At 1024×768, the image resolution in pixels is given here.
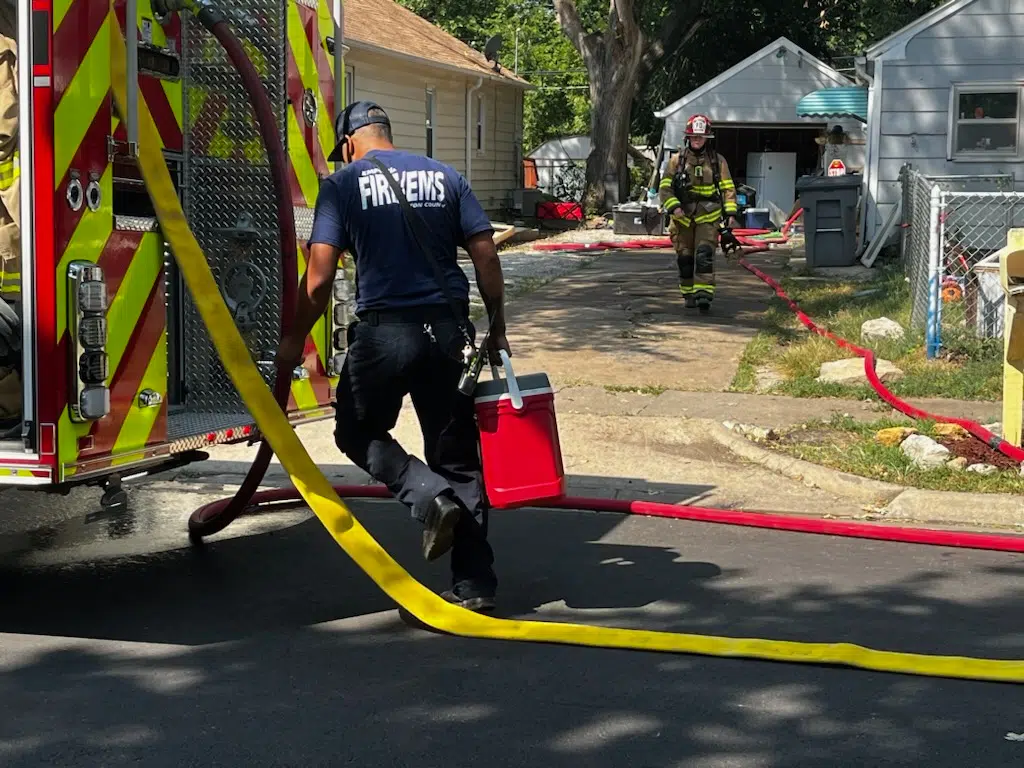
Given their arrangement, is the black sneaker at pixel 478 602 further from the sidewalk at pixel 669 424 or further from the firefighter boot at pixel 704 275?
the firefighter boot at pixel 704 275

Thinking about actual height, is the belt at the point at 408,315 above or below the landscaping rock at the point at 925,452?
above

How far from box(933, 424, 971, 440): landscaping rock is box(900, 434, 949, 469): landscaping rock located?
0.88 ft

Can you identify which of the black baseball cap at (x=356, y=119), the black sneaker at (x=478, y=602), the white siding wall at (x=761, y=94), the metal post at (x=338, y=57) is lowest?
the black sneaker at (x=478, y=602)

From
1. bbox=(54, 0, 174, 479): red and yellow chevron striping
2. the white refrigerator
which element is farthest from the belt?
the white refrigerator

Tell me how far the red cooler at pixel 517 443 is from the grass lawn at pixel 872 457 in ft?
9.69

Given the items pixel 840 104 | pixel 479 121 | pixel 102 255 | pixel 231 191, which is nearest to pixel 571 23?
pixel 479 121

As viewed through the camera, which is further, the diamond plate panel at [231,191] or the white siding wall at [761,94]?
the white siding wall at [761,94]

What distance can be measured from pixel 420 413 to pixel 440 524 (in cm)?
48

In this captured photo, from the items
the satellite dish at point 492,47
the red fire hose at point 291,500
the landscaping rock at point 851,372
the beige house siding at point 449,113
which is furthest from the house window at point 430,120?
the red fire hose at point 291,500

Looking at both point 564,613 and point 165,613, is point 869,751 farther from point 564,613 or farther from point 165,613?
point 165,613

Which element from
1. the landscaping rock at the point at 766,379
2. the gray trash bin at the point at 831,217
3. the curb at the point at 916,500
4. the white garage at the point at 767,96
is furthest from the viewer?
the white garage at the point at 767,96

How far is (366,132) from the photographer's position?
5.14 metres

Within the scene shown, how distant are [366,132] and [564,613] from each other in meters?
1.97

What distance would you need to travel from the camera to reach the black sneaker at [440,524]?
190 inches
